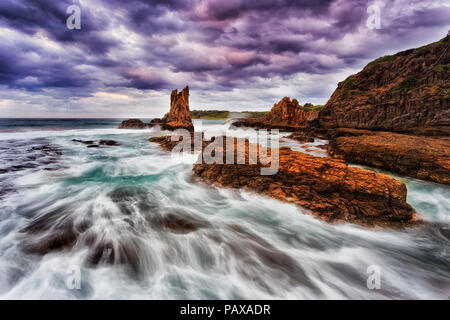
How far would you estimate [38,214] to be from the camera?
18.5 ft

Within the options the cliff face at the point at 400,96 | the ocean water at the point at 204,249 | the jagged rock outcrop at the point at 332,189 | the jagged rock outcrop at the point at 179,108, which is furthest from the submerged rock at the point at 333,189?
the jagged rock outcrop at the point at 179,108

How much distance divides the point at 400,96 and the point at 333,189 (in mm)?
30270

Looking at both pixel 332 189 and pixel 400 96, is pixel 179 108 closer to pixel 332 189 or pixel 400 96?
pixel 400 96

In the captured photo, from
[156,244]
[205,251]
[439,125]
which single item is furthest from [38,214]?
[439,125]

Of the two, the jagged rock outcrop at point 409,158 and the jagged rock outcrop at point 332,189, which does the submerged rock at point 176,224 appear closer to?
the jagged rock outcrop at point 332,189

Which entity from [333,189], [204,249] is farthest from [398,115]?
[204,249]

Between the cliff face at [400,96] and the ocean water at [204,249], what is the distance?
20365mm

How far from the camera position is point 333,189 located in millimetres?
5805

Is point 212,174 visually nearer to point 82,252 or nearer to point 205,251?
point 205,251

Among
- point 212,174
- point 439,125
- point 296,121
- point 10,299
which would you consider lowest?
point 10,299

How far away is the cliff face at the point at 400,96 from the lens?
2020 centimetres

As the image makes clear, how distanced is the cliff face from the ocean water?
20.4 m
